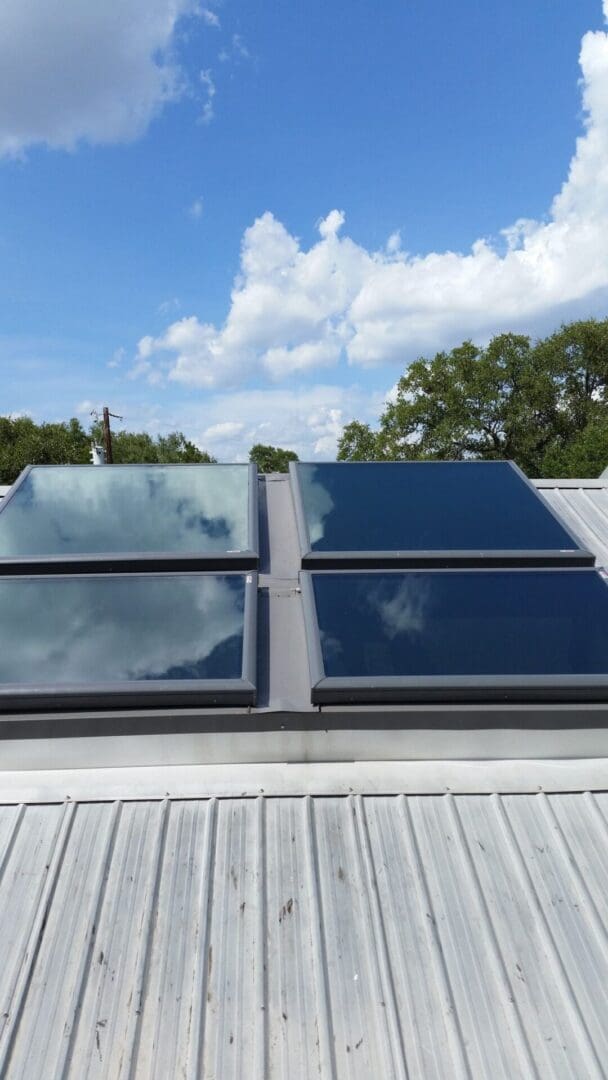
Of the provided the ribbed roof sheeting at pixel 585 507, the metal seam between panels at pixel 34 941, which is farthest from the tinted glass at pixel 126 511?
the ribbed roof sheeting at pixel 585 507

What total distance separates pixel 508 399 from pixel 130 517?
3470 centimetres

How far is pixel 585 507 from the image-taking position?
603cm

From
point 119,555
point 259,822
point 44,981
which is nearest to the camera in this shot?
point 44,981

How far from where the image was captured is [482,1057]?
2.15 meters

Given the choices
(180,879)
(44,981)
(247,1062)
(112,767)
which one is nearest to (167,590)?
(112,767)

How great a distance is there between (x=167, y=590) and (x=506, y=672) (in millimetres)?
2170

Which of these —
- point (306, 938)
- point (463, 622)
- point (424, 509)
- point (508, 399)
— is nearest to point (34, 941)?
point (306, 938)

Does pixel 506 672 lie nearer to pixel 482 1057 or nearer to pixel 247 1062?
pixel 482 1057

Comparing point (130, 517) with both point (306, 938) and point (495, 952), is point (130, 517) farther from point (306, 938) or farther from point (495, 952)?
point (495, 952)

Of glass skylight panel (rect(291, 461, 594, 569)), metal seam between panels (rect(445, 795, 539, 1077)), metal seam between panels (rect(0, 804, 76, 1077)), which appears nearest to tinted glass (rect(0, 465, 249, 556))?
glass skylight panel (rect(291, 461, 594, 569))

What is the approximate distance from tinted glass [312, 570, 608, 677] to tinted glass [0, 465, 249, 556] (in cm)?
105

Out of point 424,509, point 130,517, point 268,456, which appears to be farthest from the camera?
point 268,456

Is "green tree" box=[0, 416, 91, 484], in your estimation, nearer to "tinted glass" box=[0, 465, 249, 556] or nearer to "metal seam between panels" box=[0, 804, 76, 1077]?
"tinted glass" box=[0, 465, 249, 556]

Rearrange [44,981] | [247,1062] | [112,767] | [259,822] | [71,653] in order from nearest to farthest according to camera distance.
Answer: [247,1062] → [44,981] → [259,822] → [112,767] → [71,653]
